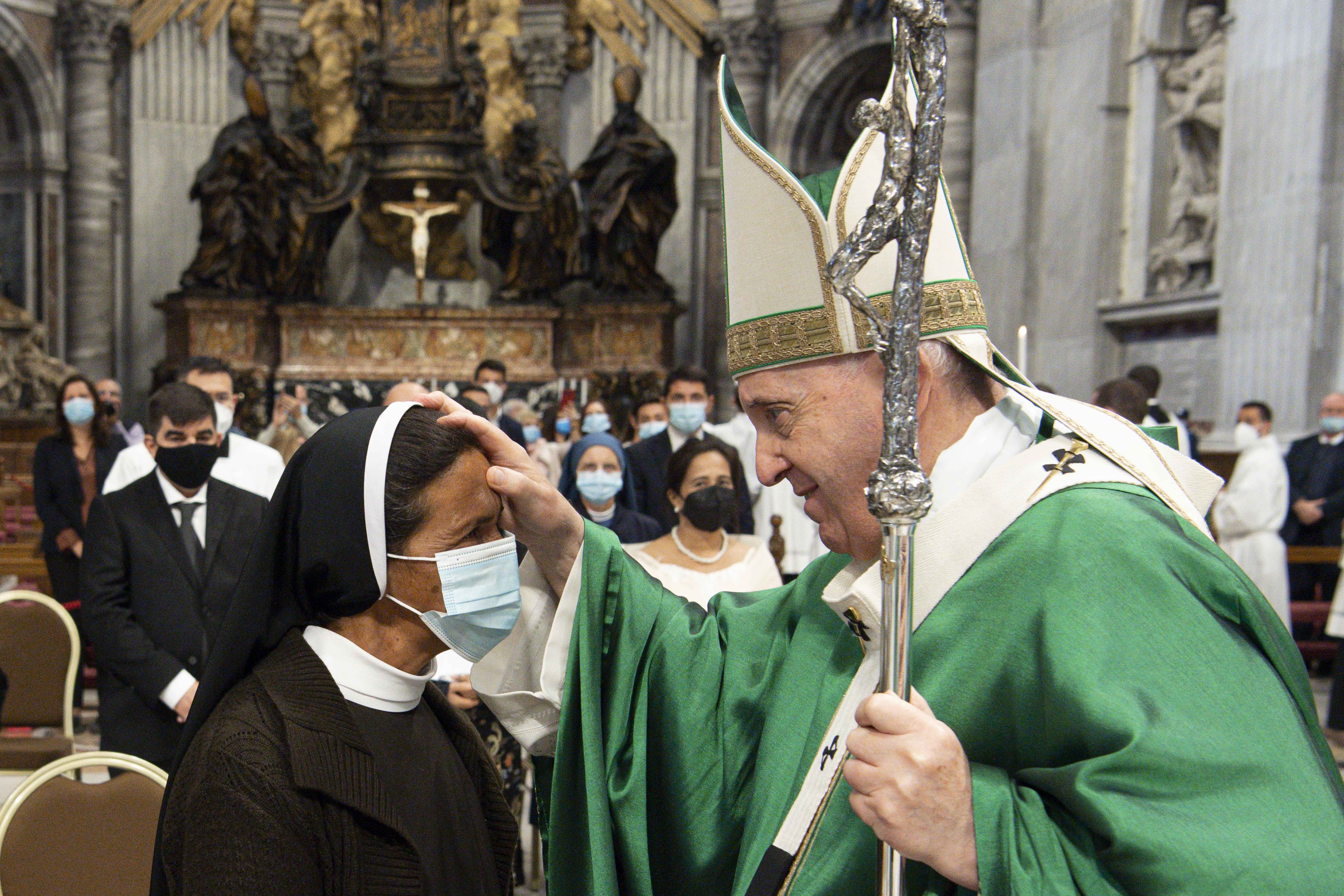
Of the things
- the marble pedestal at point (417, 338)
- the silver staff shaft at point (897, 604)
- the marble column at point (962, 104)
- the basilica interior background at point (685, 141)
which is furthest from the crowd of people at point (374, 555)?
the marble pedestal at point (417, 338)

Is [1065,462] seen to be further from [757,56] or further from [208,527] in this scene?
[757,56]

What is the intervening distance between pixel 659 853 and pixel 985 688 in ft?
2.34

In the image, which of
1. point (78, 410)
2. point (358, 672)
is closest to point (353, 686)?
point (358, 672)

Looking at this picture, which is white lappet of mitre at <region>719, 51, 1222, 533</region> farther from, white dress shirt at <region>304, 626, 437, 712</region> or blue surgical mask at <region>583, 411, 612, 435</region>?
blue surgical mask at <region>583, 411, 612, 435</region>

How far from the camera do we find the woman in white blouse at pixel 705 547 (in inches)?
182

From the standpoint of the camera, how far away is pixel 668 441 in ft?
22.0

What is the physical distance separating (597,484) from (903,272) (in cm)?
420

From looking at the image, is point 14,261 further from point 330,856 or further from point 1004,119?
point 330,856

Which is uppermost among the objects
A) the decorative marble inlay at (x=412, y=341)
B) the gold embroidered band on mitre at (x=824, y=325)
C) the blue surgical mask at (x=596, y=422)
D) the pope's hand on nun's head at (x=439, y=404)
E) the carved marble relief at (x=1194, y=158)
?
the carved marble relief at (x=1194, y=158)

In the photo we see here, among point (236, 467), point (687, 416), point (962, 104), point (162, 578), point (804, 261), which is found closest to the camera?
point (804, 261)

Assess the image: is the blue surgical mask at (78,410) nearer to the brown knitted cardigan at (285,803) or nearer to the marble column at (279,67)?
the brown knitted cardigan at (285,803)

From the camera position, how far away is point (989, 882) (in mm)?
1325

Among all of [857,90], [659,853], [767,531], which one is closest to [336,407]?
[857,90]

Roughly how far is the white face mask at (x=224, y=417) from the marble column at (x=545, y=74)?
12195 mm
